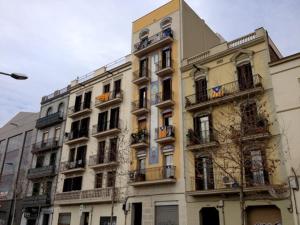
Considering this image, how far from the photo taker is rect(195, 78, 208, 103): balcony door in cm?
2363

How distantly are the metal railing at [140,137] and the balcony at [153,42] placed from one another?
7688 mm

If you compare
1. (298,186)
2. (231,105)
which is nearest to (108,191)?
(231,105)

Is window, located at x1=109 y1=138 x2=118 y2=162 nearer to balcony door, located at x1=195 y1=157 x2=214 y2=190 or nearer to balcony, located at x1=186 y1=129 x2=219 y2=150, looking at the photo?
balcony, located at x1=186 y1=129 x2=219 y2=150

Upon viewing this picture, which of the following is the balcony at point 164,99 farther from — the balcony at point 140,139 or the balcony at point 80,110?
the balcony at point 80,110

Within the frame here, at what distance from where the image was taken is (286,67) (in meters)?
20.0

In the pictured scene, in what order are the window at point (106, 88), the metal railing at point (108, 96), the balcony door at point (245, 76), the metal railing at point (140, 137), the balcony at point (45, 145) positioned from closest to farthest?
1. the balcony door at point (245, 76)
2. the metal railing at point (140, 137)
3. the metal railing at point (108, 96)
4. the window at point (106, 88)
5. the balcony at point (45, 145)

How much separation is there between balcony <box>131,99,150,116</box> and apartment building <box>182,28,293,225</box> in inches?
148

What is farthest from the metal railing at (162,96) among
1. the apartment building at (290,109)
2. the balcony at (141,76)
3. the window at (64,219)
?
the window at (64,219)

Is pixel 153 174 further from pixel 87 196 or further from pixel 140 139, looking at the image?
pixel 87 196

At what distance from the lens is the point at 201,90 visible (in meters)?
24.3

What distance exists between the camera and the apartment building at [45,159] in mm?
31531

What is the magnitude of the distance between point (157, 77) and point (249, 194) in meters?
12.9

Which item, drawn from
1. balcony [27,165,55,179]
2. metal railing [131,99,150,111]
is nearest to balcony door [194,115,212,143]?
metal railing [131,99,150,111]

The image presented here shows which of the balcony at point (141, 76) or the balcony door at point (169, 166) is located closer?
the balcony door at point (169, 166)
